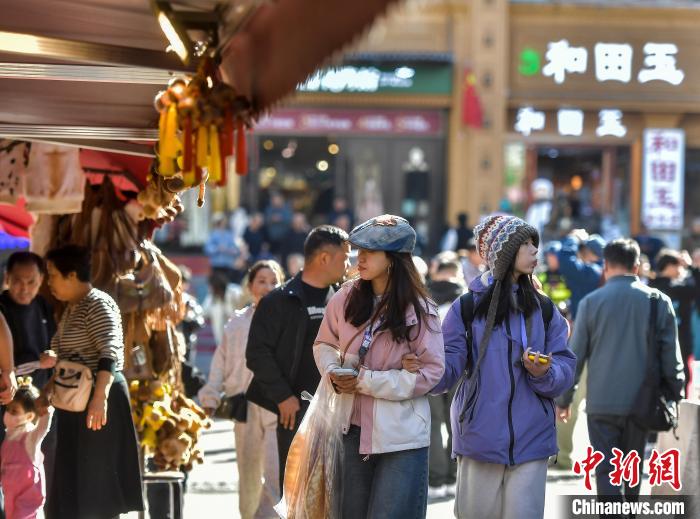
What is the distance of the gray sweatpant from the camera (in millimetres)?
6051

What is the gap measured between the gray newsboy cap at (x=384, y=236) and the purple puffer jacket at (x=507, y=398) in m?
0.57

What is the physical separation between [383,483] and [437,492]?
173 inches

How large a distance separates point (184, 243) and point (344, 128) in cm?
368

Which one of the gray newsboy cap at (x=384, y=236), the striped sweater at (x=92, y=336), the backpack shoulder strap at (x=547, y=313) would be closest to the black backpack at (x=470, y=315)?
the backpack shoulder strap at (x=547, y=313)

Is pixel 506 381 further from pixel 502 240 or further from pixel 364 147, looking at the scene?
pixel 364 147

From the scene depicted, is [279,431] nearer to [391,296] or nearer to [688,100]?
[391,296]

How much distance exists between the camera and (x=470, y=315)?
6305 mm

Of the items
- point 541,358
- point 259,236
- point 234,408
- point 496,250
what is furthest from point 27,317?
A: point 259,236

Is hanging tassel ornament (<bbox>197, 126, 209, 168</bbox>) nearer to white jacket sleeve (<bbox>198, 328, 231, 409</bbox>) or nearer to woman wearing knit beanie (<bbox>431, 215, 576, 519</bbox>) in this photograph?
woman wearing knit beanie (<bbox>431, 215, 576, 519</bbox>)

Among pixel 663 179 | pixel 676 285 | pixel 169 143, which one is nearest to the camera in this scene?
pixel 169 143

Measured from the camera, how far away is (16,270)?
7.21 m

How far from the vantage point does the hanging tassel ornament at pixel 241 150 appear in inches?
166

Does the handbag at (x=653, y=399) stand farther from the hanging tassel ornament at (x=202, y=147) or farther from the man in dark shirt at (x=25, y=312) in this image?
the hanging tassel ornament at (x=202, y=147)

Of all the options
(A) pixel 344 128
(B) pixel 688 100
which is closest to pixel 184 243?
(A) pixel 344 128
